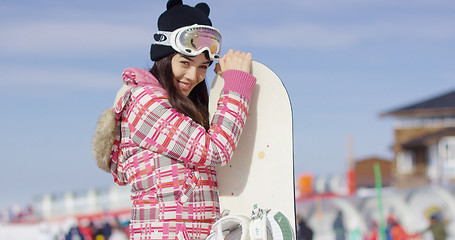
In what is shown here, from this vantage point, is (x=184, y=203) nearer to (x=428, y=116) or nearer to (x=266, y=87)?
(x=266, y=87)

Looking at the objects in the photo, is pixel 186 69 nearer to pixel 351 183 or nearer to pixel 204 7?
pixel 204 7

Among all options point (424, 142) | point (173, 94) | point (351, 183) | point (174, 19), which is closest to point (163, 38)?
point (174, 19)

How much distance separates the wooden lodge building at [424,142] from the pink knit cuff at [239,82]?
25927mm

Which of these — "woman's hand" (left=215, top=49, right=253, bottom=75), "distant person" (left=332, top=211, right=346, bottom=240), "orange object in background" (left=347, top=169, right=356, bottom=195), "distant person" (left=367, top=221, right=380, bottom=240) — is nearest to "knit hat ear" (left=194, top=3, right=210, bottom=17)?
"woman's hand" (left=215, top=49, right=253, bottom=75)

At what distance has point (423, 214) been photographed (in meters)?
14.9

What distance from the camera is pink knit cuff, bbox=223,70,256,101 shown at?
200 centimetres

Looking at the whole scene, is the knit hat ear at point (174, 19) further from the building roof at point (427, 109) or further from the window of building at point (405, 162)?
the building roof at point (427, 109)

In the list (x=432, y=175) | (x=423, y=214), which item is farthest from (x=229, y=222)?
(x=432, y=175)

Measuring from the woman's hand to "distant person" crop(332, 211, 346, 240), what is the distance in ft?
49.1

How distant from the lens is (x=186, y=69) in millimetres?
2092

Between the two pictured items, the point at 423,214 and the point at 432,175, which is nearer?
the point at 423,214

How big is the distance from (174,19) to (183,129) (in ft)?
1.39

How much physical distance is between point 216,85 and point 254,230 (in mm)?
643

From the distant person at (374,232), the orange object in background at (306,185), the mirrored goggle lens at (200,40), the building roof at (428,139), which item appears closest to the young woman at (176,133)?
the mirrored goggle lens at (200,40)
